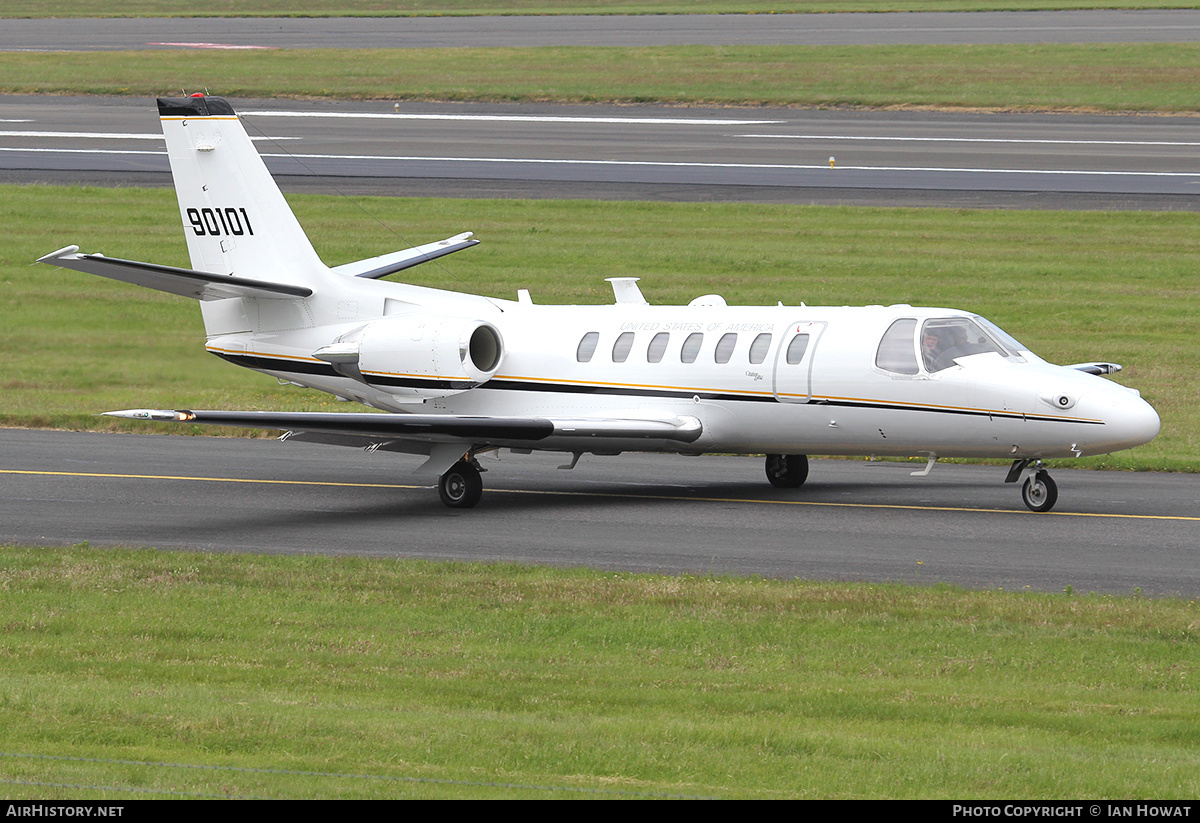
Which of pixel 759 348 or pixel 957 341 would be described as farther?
pixel 759 348

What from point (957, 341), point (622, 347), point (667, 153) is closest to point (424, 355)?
point (622, 347)

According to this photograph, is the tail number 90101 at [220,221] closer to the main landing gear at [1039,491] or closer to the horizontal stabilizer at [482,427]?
the horizontal stabilizer at [482,427]

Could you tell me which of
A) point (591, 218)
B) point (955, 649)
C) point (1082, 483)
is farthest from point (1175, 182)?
point (955, 649)

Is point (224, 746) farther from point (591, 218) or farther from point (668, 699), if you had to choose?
point (591, 218)

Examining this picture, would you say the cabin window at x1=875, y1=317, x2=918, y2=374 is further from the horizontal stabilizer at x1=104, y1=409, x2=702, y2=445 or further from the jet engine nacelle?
the jet engine nacelle

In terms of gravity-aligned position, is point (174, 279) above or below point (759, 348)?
above

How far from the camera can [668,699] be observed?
1112cm

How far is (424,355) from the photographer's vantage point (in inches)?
842

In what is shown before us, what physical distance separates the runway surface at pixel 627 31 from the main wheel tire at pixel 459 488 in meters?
39.7

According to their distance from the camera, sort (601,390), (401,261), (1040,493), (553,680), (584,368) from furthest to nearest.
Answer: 1. (401,261)
2. (584,368)
3. (601,390)
4. (1040,493)
5. (553,680)

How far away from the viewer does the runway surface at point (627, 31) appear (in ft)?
189

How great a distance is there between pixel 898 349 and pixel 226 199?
32.7ft

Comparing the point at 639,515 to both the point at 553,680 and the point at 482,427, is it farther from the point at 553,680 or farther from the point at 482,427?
the point at 553,680

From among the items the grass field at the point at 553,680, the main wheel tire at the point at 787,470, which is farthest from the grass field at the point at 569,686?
the main wheel tire at the point at 787,470
